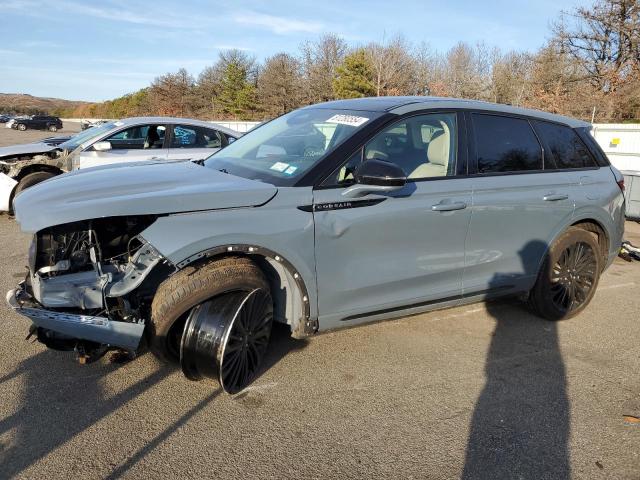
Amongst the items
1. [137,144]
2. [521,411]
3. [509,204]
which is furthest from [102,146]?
[521,411]

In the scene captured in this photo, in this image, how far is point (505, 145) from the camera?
13.4 feet

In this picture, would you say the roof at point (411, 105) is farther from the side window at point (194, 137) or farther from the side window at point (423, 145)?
the side window at point (194, 137)

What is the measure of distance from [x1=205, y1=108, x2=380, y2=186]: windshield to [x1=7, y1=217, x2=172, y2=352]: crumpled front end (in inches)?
33.2

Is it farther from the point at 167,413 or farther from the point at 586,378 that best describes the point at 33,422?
the point at 586,378

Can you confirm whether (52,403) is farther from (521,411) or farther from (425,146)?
(425,146)

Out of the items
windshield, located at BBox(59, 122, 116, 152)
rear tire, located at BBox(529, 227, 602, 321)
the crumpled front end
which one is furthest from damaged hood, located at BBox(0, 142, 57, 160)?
rear tire, located at BBox(529, 227, 602, 321)

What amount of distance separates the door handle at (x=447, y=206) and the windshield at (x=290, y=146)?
0.76 metres

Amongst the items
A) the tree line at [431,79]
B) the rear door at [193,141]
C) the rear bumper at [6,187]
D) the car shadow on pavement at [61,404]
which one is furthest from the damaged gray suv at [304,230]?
the tree line at [431,79]

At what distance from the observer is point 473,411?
3127 millimetres

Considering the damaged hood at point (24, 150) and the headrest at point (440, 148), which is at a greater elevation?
the headrest at point (440, 148)

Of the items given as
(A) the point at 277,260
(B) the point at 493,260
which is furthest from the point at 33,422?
(B) the point at 493,260

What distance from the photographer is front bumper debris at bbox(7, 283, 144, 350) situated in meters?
2.80

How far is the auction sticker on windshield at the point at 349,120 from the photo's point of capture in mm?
3576

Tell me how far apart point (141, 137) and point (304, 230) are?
5.95m
